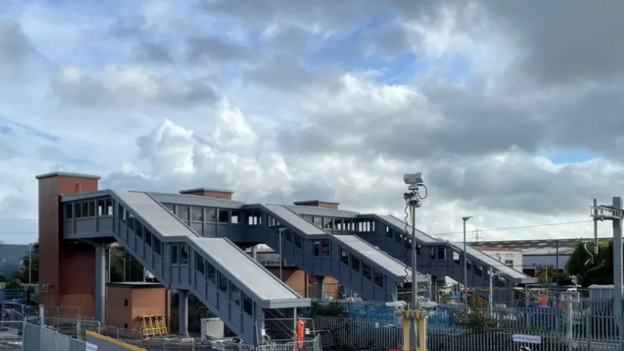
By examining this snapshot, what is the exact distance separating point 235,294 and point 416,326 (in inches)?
651

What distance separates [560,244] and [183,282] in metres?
90.9

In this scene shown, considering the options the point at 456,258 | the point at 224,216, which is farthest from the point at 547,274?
the point at 224,216

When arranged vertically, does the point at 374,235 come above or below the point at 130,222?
below

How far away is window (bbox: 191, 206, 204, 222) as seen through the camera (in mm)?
45481

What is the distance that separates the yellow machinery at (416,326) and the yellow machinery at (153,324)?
26433 millimetres


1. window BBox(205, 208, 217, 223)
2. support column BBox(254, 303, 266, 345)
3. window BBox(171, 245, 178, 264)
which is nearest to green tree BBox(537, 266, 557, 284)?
window BBox(205, 208, 217, 223)

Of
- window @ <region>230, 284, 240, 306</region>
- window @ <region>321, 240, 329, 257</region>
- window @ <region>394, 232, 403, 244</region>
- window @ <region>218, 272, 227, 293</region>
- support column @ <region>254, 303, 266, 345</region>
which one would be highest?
window @ <region>394, 232, 403, 244</region>

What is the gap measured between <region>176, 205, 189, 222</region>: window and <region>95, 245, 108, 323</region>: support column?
5.10 meters

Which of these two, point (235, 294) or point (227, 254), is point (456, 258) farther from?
point (235, 294)

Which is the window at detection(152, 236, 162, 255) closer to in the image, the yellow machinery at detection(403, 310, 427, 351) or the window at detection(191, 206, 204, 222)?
the window at detection(191, 206, 204, 222)

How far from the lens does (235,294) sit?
31953 mm

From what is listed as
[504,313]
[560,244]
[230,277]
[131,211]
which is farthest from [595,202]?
[560,244]

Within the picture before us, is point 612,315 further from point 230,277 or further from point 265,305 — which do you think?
point 230,277

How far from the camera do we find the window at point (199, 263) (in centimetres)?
3400
